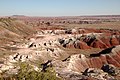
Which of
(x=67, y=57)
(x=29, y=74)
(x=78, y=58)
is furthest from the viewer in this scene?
(x=67, y=57)

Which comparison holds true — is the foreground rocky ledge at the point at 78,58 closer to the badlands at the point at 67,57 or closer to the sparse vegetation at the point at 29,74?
the badlands at the point at 67,57

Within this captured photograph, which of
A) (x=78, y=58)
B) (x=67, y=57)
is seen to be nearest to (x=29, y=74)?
(x=78, y=58)

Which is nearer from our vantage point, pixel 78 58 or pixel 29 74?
pixel 29 74

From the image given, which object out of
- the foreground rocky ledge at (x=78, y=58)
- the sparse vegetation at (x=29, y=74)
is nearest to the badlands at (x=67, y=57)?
the foreground rocky ledge at (x=78, y=58)

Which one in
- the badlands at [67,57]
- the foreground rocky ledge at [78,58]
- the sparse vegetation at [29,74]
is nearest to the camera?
the sparse vegetation at [29,74]

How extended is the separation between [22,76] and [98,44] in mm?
68499

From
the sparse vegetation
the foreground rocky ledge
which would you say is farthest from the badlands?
the sparse vegetation

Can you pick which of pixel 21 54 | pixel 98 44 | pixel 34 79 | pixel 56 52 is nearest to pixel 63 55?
pixel 56 52

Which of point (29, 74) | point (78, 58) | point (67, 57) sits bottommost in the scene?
point (67, 57)

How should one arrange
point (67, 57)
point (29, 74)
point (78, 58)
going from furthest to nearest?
point (67, 57) < point (78, 58) < point (29, 74)

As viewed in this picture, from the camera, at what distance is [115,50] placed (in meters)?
64.8

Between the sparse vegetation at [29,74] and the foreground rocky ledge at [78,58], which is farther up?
the sparse vegetation at [29,74]

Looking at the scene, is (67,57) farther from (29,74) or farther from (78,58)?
(29,74)

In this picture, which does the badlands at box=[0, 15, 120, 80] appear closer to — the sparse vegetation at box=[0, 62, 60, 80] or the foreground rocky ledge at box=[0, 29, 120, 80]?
the foreground rocky ledge at box=[0, 29, 120, 80]
